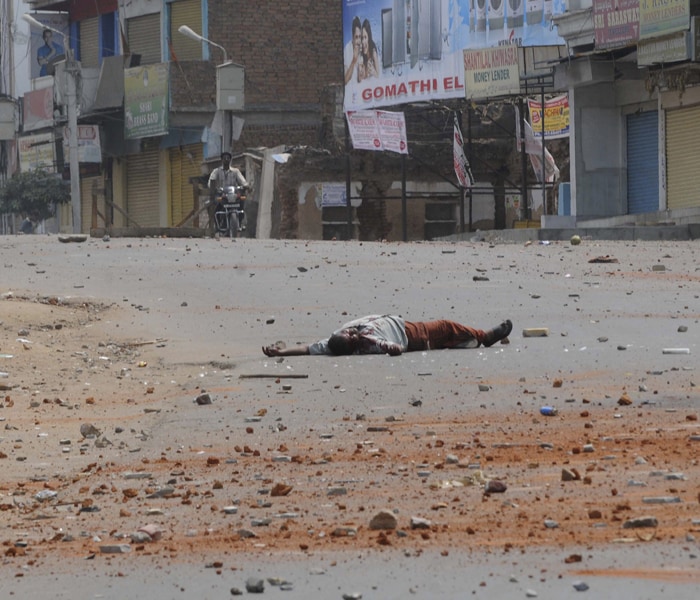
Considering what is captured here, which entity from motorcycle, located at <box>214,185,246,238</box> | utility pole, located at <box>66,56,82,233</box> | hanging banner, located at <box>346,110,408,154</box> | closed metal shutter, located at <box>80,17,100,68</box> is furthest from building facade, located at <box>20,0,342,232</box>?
motorcycle, located at <box>214,185,246,238</box>

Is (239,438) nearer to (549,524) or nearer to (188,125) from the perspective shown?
(549,524)

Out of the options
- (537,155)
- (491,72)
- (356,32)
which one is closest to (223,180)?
(491,72)

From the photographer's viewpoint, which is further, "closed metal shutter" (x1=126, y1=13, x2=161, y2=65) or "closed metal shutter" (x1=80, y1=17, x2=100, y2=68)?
"closed metal shutter" (x1=80, y1=17, x2=100, y2=68)

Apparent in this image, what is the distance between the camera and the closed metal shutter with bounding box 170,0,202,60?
43.9 m

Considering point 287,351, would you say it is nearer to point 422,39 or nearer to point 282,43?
point 422,39

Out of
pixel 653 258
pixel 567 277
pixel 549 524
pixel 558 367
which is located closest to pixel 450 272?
pixel 567 277

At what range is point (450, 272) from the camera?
655 inches

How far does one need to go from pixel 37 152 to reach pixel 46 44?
405 cm

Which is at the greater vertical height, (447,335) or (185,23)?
(185,23)

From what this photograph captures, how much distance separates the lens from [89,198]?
167ft

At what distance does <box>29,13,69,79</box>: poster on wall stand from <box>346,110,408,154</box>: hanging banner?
17.6 meters

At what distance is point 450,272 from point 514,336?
161 inches

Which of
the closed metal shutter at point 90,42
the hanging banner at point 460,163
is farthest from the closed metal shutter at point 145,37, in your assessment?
the hanging banner at point 460,163

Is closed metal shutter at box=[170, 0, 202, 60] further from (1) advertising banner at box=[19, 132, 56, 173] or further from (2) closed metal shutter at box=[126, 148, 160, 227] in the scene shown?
(1) advertising banner at box=[19, 132, 56, 173]
